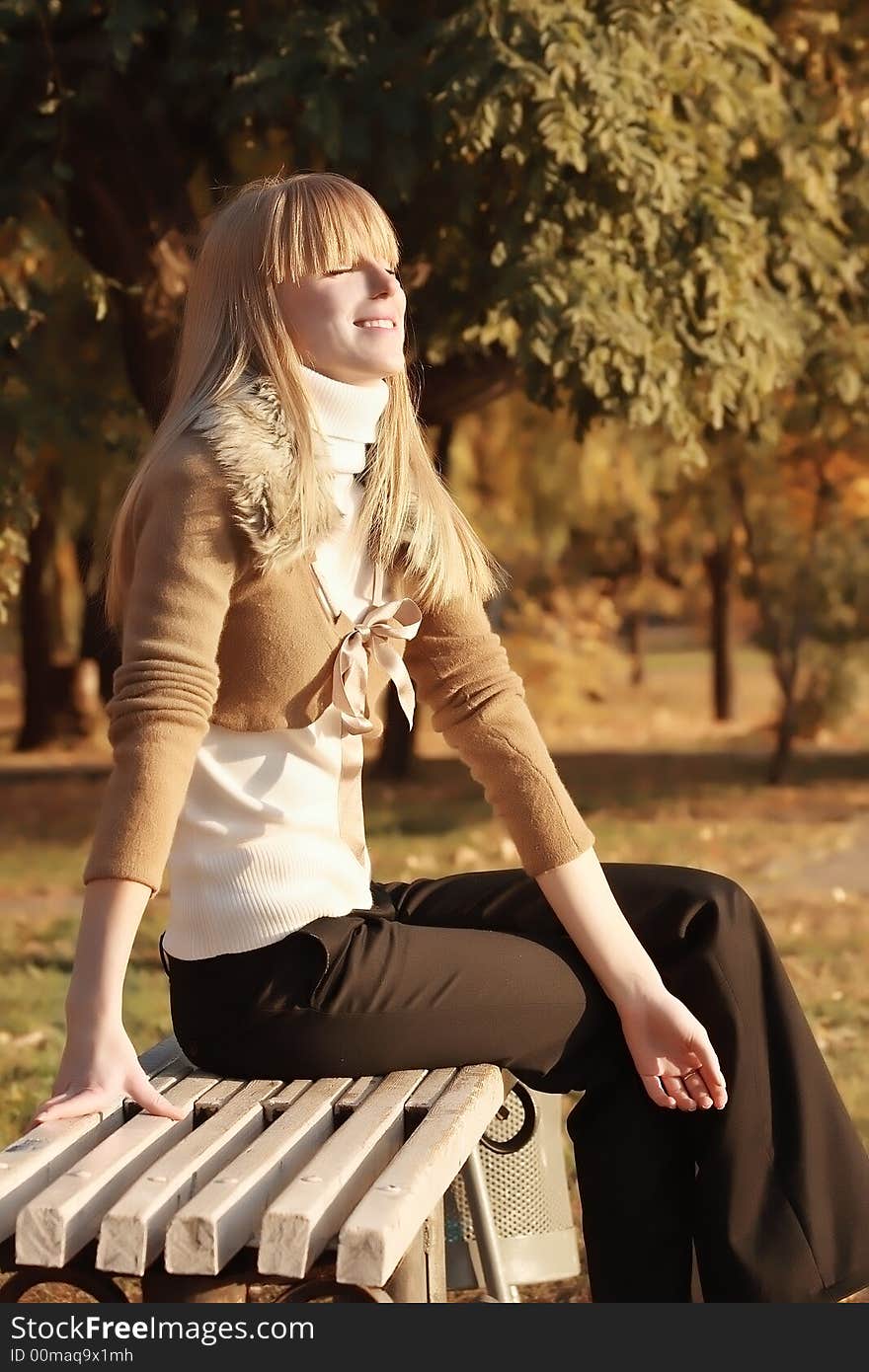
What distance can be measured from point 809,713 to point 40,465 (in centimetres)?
859

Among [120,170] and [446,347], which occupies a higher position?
[120,170]

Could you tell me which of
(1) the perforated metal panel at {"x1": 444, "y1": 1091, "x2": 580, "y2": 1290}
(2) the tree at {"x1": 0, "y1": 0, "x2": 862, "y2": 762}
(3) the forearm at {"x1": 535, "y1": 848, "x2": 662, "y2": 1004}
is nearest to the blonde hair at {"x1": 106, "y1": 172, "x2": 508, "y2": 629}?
(3) the forearm at {"x1": 535, "y1": 848, "x2": 662, "y2": 1004}

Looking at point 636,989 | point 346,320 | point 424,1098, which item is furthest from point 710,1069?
point 346,320

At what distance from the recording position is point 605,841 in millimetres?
10703

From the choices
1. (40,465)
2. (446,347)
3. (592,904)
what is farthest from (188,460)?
(40,465)

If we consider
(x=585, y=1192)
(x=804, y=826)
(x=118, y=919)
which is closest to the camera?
(x=118, y=919)

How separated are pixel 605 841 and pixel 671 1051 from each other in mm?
8177

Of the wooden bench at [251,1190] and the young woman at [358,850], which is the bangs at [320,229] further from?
the wooden bench at [251,1190]

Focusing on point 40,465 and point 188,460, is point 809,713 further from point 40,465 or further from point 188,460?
point 188,460

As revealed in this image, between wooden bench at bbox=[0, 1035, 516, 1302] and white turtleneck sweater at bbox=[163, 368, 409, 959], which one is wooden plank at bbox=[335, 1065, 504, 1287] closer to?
wooden bench at bbox=[0, 1035, 516, 1302]

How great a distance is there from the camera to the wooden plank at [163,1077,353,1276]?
1992 mm

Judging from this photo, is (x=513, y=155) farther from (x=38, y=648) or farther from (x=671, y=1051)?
(x=38, y=648)

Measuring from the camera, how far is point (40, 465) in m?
12.8

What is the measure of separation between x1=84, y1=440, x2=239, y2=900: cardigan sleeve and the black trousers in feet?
1.05
